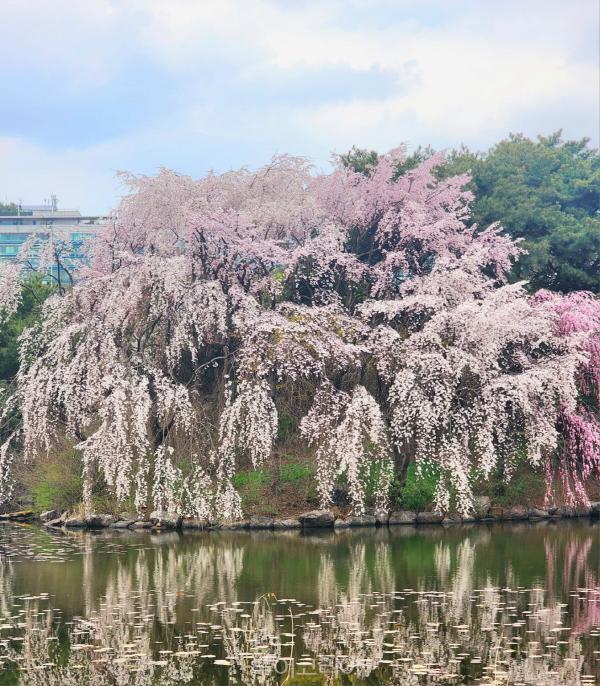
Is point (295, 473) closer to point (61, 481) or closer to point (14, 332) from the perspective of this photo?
point (61, 481)

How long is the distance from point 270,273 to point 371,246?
13.7ft

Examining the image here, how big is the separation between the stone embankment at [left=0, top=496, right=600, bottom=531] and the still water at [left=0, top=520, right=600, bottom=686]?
2.51 meters

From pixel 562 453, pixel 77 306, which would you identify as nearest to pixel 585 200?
pixel 562 453

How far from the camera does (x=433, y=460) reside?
99.6 ft

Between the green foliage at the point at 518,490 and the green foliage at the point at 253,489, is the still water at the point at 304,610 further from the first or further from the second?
the green foliage at the point at 518,490

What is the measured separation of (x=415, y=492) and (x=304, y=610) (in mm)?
14091

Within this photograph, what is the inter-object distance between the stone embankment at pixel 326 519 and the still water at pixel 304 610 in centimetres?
251

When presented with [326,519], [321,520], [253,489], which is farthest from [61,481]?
[326,519]

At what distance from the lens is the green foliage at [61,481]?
31625 millimetres

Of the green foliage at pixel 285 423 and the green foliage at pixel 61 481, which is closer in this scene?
the green foliage at pixel 61 481

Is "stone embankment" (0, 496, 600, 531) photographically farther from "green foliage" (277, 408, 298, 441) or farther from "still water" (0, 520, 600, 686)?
"green foliage" (277, 408, 298, 441)

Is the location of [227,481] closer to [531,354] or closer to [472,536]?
[472,536]

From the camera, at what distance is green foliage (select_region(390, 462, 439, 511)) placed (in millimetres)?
30766

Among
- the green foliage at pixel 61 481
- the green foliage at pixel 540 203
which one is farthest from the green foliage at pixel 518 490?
the green foliage at pixel 61 481
